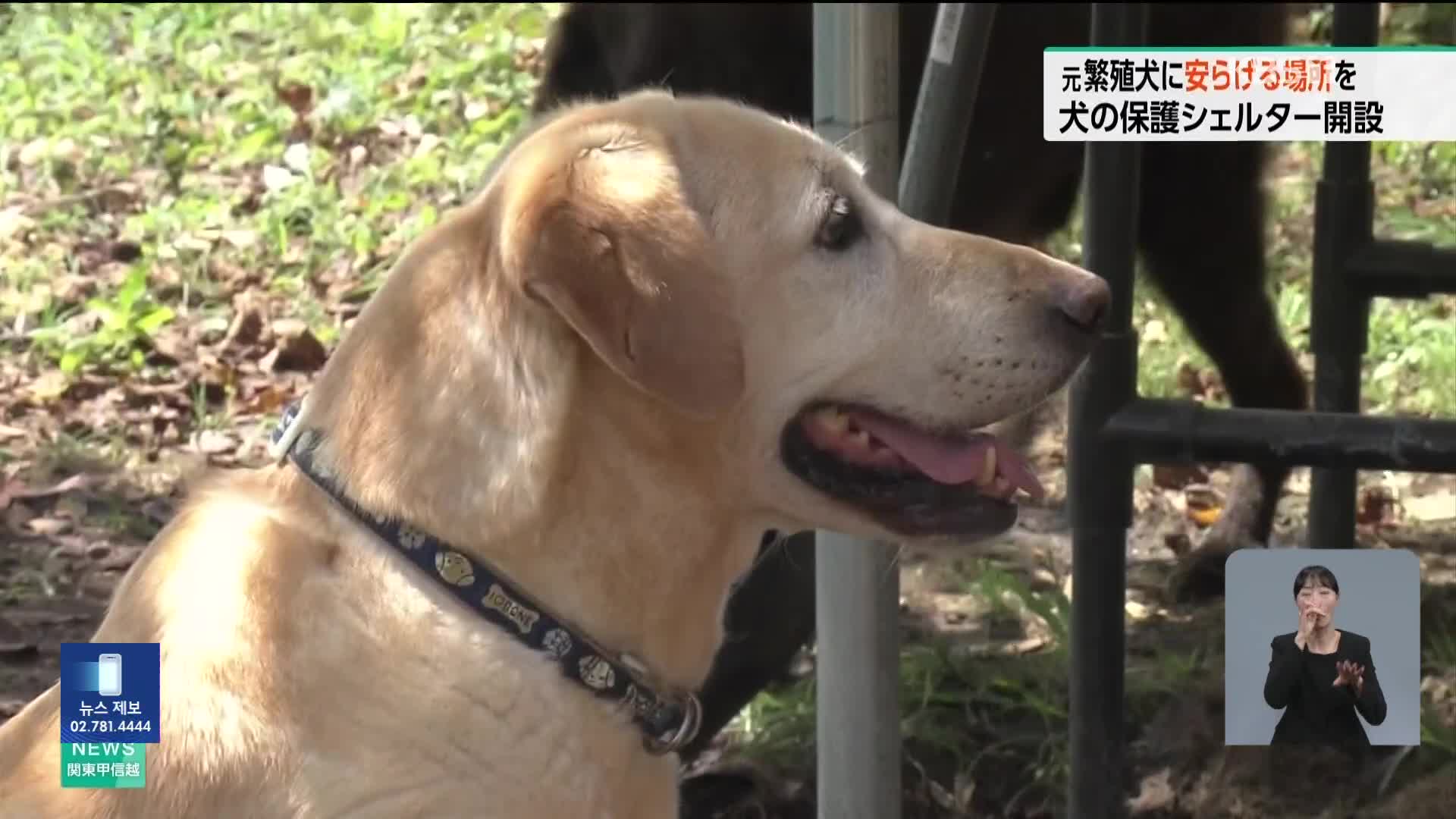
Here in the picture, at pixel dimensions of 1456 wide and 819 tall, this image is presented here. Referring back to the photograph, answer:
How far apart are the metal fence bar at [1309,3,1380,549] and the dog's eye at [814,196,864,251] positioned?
1418 mm

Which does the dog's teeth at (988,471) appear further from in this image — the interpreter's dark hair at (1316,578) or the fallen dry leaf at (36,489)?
the fallen dry leaf at (36,489)

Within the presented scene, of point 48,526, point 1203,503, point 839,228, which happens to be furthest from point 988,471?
point 48,526

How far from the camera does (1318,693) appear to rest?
2.43 meters

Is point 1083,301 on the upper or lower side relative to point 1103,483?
upper

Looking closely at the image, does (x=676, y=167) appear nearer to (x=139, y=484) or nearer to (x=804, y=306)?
(x=804, y=306)

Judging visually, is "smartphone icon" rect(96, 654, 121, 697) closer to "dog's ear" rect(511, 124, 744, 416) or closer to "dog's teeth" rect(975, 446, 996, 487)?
"dog's ear" rect(511, 124, 744, 416)

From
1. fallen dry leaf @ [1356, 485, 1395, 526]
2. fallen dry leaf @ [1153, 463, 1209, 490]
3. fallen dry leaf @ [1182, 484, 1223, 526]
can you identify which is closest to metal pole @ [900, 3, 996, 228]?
fallen dry leaf @ [1356, 485, 1395, 526]

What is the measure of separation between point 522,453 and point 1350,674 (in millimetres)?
1276

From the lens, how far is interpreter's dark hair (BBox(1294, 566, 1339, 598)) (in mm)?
2379

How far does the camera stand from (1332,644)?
2.38 meters

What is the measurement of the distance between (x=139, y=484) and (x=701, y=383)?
2.32 metres

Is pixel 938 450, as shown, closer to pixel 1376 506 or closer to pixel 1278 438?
pixel 1278 438
